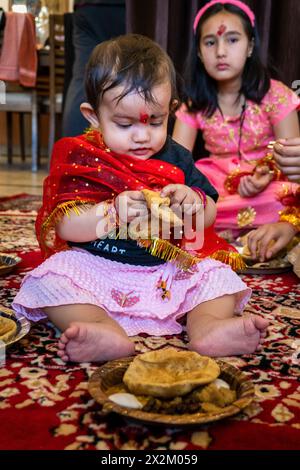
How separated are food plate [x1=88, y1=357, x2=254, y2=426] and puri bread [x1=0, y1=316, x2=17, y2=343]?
0.57 feet

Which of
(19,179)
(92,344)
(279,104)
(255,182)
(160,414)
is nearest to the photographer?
(160,414)

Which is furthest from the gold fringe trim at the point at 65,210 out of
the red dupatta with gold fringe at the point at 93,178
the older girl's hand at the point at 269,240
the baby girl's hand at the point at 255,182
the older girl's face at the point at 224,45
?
the older girl's face at the point at 224,45

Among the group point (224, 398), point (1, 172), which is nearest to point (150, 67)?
point (224, 398)

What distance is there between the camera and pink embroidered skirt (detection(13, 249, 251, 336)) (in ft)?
3.26

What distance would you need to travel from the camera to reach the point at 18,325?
2.97 feet

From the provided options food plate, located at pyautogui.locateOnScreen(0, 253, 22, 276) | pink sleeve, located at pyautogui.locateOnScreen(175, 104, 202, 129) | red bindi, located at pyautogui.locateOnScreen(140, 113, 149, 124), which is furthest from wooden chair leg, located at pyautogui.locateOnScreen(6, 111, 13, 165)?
red bindi, located at pyautogui.locateOnScreen(140, 113, 149, 124)

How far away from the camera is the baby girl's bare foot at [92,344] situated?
825 millimetres

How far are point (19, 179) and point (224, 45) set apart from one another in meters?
2.23

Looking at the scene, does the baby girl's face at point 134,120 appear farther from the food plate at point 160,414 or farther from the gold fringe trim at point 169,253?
the food plate at point 160,414

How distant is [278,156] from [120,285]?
1.62 feet

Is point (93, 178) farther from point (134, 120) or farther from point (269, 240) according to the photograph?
point (269, 240)

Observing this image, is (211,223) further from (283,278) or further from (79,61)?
(79,61)

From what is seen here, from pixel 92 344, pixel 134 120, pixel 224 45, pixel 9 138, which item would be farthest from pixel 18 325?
pixel 9 138

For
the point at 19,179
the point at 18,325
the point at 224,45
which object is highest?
the point at 224,45
